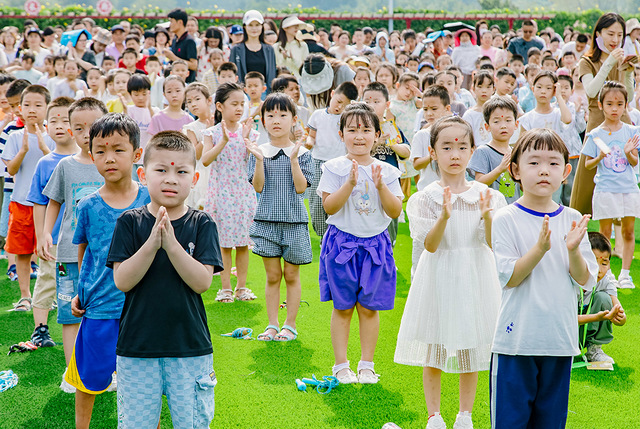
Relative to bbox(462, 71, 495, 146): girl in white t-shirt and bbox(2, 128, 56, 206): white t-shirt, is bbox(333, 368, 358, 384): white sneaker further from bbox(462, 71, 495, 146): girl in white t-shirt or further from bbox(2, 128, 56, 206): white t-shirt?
bbox(462, 71, 495, 146): girl in white t-shirt

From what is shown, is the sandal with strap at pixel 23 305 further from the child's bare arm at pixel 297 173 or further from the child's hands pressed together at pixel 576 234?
the child's hands pressed together at pixel 576 234

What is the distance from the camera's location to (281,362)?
4262mm

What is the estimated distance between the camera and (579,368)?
4.15m

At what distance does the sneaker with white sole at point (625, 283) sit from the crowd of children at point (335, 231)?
14 mm

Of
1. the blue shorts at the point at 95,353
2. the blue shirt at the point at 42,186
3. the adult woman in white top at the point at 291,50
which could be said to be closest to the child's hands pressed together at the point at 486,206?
the blue shorts at the point at 95,353

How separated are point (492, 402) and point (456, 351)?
0.57 m

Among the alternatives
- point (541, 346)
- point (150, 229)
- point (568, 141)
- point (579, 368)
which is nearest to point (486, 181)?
point (579, 368)

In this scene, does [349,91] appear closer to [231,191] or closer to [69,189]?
[231,191]

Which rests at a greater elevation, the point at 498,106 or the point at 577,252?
the point at 498,106

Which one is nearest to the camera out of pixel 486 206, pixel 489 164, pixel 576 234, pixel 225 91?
pixel 576 234

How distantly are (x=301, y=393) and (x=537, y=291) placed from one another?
1720mm

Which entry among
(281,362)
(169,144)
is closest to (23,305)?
(281,362)

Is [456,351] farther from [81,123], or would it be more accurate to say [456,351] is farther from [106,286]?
[81,123]

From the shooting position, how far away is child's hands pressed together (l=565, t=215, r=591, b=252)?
7.91 feet
